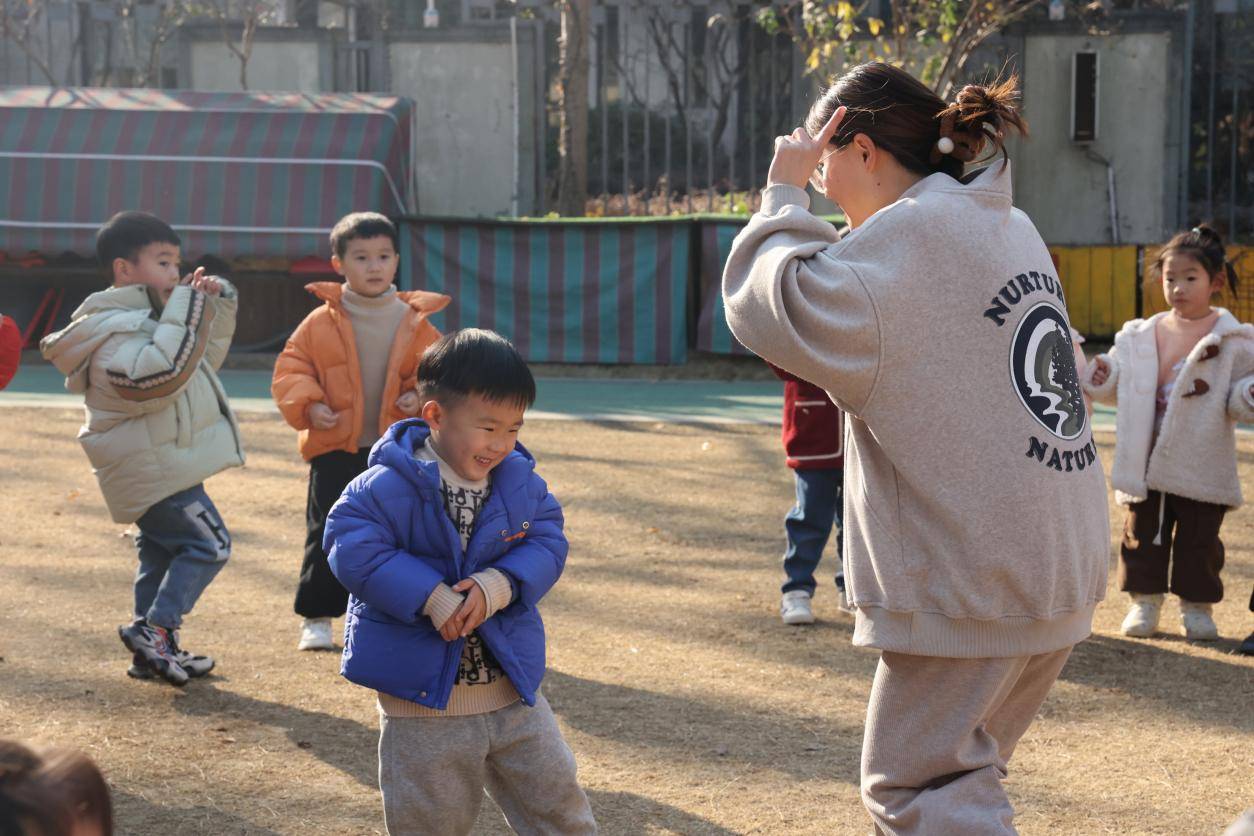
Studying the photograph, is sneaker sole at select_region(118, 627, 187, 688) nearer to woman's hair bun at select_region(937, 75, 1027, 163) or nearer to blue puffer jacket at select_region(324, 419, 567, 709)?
blue puffer jacket at select_region(324, 419, 567, 709)

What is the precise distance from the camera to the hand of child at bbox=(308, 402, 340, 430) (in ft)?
17.5

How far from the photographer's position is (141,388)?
4961 mm

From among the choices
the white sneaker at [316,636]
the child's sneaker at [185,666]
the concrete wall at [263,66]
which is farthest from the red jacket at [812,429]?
the concrete wall at [263,66]

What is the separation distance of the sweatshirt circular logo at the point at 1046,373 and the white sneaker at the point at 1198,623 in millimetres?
3272

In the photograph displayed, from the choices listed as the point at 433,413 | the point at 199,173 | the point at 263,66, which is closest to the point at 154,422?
the point at 433,413

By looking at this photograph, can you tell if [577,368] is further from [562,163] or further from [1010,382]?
[1010,382]

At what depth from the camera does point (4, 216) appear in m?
14.7

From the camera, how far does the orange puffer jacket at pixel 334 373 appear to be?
17.7 ft

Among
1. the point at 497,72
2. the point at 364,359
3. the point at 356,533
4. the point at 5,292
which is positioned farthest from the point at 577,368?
the point at 356,533

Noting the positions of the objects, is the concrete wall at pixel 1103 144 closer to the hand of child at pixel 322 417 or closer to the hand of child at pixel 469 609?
the hand of child at pixel 322 417

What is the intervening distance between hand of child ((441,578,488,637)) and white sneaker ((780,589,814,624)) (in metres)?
3.01

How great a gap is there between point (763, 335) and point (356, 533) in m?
0.91

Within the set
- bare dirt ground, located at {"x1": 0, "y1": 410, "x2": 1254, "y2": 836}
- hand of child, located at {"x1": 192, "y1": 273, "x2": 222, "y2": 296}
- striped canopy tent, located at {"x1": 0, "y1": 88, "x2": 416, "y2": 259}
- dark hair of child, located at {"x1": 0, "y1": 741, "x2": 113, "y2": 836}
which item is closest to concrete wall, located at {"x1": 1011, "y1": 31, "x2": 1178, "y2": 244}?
striped canopy tent, located at {"x1": 0, "y1": 88, "x2": 416, "y2": 259}

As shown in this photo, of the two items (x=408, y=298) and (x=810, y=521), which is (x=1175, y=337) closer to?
(x=810, y=521)
